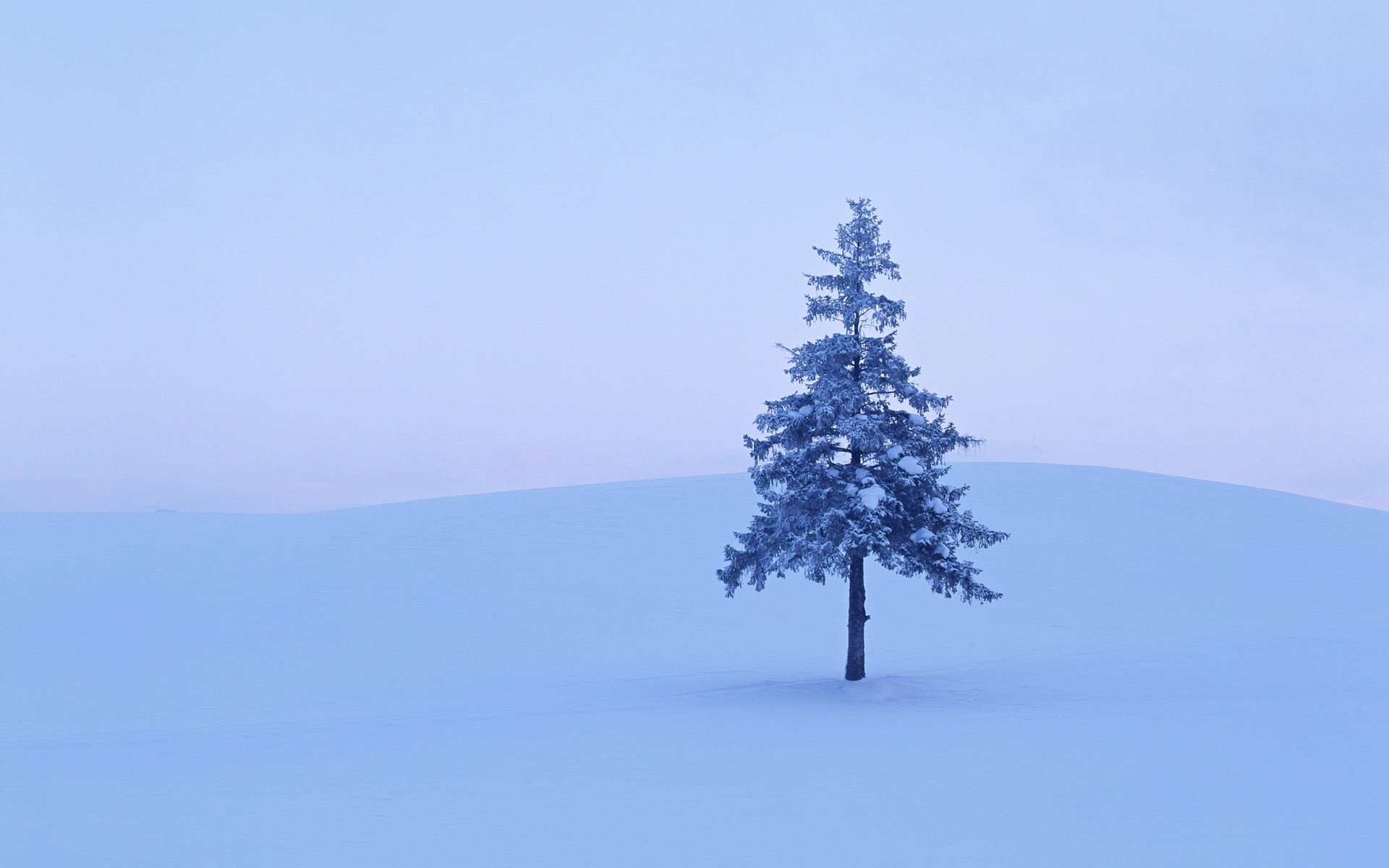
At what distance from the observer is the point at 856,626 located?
20609 millimetres

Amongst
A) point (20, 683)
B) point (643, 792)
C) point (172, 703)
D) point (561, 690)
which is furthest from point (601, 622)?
point (643, 792)

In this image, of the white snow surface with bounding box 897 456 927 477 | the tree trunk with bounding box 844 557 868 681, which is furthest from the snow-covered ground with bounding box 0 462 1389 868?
the white snow surface with bounding box 897 456 927 477

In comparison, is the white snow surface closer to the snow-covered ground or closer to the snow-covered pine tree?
the snow-covered pine tree

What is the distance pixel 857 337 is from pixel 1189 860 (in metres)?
12.5

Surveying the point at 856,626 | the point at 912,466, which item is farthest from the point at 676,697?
the point at 912,466

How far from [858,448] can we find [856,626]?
12.4ft

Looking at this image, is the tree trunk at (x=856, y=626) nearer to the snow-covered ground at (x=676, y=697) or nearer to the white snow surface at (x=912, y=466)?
the snow-covered ground at (x=676, y=697)

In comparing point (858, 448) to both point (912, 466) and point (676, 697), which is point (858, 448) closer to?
point (912, 466)

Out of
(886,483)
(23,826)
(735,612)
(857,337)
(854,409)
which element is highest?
(857,337)

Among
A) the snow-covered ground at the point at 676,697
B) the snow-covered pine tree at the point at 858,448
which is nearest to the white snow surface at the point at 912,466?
the snow-covered pine tree at the point at 858,448

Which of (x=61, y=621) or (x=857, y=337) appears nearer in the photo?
(x=857, y=337)

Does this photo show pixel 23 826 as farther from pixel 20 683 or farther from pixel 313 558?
pixel 313 558

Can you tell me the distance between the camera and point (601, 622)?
1157 inches

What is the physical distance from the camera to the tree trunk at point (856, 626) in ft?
66.6
